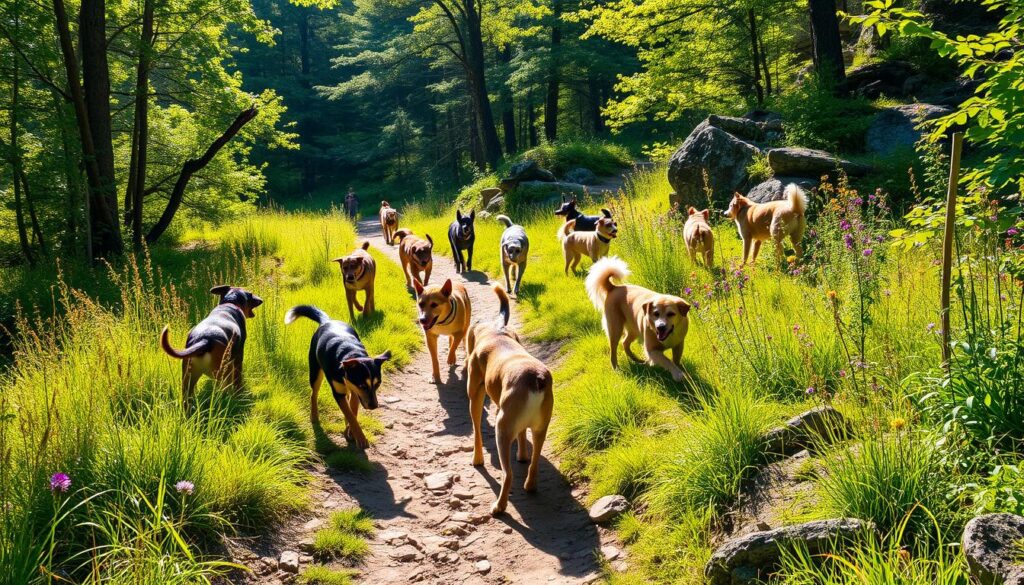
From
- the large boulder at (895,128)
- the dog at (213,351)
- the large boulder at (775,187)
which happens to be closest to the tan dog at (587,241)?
the large boulder at (775,187)

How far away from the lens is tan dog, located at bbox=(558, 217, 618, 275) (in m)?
9.75

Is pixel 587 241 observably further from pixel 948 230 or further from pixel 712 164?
pixel 948 230

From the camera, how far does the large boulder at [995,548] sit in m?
2.22

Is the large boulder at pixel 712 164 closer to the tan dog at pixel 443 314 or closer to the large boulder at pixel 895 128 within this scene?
the large boulder at pixel 895 128

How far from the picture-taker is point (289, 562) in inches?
155

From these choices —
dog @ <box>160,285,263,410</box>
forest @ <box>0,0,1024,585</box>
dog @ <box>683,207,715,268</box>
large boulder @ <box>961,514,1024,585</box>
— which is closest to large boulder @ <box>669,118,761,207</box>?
forest @ <box>0,0,1024,585</box>

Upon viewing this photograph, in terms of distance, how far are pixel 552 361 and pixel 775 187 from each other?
16.3 ft

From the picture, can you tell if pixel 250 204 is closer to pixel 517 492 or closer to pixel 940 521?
pixel 517 492

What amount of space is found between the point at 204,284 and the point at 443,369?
192 inches

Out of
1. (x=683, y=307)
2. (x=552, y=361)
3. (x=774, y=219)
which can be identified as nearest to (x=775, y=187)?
(x=774, y=219)

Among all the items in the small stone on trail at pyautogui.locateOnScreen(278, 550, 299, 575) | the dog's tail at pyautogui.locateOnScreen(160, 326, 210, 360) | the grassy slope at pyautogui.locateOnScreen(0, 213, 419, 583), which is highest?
the dog's tail at pyautogui.locateOnScreen(160, 326, 210, 360)

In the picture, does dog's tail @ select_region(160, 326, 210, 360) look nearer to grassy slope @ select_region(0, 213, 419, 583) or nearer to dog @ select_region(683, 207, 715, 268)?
grassy slope @ select_region(0, 213, 419, 583)

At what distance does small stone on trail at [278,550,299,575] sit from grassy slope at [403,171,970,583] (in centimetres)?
209

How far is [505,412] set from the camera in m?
4.59
